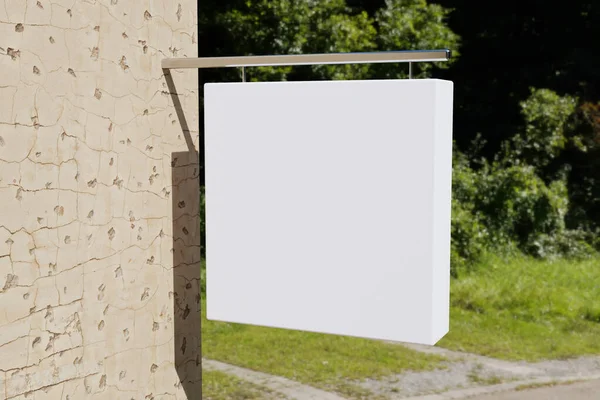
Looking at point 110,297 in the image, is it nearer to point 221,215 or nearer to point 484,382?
point 221,215

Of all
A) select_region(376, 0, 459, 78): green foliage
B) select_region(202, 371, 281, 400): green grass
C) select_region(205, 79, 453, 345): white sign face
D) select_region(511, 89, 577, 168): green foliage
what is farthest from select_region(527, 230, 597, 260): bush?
select_region(205, 79, 453, 345): white sign face

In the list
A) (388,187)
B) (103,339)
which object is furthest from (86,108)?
(388,187)

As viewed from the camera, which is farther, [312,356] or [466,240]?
[466,240]

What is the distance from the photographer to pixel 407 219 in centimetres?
392

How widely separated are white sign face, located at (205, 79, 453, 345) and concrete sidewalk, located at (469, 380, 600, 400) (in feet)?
13.9

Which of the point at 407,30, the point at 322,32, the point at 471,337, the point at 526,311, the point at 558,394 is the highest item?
the point at 407,30

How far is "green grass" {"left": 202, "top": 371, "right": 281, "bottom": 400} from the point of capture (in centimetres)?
788

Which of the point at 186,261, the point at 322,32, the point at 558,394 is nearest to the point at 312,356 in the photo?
the point at 558,394

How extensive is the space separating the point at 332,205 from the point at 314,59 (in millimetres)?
714

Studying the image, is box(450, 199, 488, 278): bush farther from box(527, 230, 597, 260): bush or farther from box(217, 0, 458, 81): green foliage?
box(217, 0, 458, 81): green foliage

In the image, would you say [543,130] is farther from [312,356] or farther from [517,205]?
[312,356]

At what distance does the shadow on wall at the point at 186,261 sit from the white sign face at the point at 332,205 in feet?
0.93

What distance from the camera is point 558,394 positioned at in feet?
26.9

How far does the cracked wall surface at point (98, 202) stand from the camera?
3605mm
